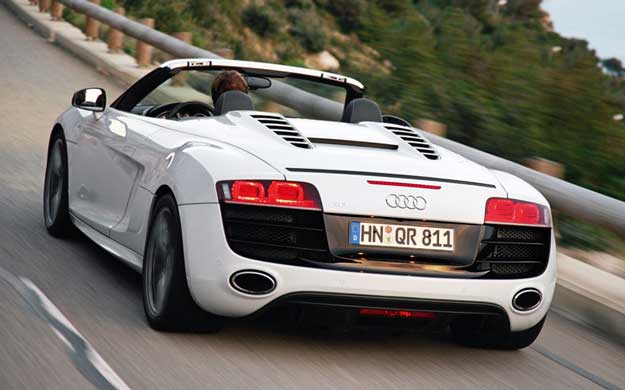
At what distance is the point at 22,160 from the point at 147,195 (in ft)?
17.5

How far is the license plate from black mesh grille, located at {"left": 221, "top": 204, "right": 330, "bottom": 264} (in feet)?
0.50

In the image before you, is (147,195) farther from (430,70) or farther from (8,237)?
(430,70)

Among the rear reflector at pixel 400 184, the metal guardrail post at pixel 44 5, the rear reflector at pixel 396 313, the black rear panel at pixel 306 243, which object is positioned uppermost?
the rear reflector at pixel 400 184

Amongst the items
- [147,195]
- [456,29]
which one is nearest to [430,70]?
[456,29]

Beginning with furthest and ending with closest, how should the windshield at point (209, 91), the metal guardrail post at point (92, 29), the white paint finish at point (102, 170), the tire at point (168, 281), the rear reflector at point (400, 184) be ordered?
1. the metal guardrail post at point (92, 29)
2. the windshield at point (209, 91)
3. the white paint finish at point (102, 170)
4. the tire at point (168, 281)
5. the rear reflector at point (400, 184)

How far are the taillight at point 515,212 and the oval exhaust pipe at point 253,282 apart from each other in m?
1.02

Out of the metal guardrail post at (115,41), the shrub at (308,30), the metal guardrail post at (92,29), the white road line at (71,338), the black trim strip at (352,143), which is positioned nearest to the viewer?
the white road line at (71,338)

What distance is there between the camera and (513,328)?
6207 millimetres

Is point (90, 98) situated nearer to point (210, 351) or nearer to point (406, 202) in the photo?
point (210, 351)

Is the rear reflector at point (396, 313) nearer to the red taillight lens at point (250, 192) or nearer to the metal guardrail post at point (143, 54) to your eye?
the red taillight lens at point (250, 192)

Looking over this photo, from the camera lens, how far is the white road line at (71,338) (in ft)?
17.3

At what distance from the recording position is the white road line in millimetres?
5266

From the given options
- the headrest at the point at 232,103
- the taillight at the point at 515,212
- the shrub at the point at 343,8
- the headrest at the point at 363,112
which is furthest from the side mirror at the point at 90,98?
the shrub at the point at 343,8

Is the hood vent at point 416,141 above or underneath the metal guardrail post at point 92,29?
above
